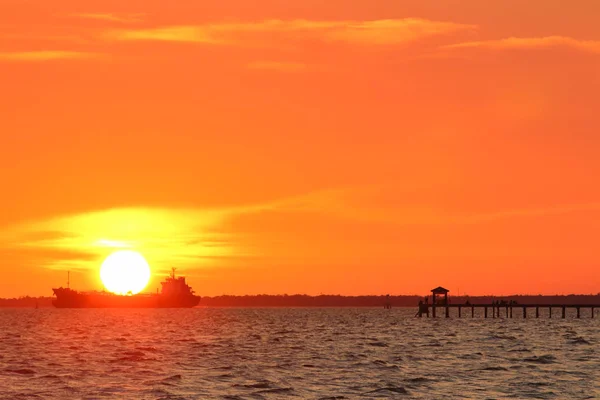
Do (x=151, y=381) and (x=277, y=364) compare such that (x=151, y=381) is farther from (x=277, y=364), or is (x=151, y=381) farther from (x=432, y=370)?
(x=432, y=370)

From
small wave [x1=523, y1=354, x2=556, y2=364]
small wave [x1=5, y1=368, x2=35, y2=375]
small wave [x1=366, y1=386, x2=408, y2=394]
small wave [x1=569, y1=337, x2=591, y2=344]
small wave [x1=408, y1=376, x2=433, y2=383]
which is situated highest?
small wave [x1=569, y1=337, x2=591, y2=344]

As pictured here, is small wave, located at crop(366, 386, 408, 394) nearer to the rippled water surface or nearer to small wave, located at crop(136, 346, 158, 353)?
the rippled water surface

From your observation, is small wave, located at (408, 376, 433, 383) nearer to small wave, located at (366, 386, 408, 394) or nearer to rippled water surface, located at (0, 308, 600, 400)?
rippled water surface, located at (0, 308, 600, 400)

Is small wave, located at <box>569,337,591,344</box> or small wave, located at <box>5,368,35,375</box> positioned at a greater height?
small wave, located at <box>569,337,591,344</box>

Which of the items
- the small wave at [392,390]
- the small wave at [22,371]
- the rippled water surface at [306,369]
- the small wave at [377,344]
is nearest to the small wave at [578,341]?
the rippled water surface at [306,369]

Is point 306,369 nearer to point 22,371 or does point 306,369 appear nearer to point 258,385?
point 258,385

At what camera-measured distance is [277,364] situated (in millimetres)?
69125

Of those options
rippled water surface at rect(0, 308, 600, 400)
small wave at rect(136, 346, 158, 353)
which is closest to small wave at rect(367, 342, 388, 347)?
rippled water surface at rect(0, 308, 600, 400)

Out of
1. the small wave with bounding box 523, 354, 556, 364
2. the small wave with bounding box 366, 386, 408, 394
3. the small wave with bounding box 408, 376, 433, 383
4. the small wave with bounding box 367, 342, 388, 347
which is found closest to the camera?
the small wave with bounding box 366, 386, 408, 394

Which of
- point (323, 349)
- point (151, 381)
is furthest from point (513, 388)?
point (323, 349)

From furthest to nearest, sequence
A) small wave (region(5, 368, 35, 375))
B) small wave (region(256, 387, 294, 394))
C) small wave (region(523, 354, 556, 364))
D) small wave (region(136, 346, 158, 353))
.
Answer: small wave (region(136, 346, 158, 353)) → small wave (region(523, 354, 556, 364)) → small wave (region(5, 368, 35, 375)) → small wave (region(256, 387, 294, 394))

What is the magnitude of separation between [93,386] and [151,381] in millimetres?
3882

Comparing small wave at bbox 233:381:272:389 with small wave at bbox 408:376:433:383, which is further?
small wave at bbox 408:376:433:383

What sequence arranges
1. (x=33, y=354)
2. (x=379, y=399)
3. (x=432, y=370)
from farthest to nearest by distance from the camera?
(x=33, y=354), (x=432, y=370), (x=379, y=399)
